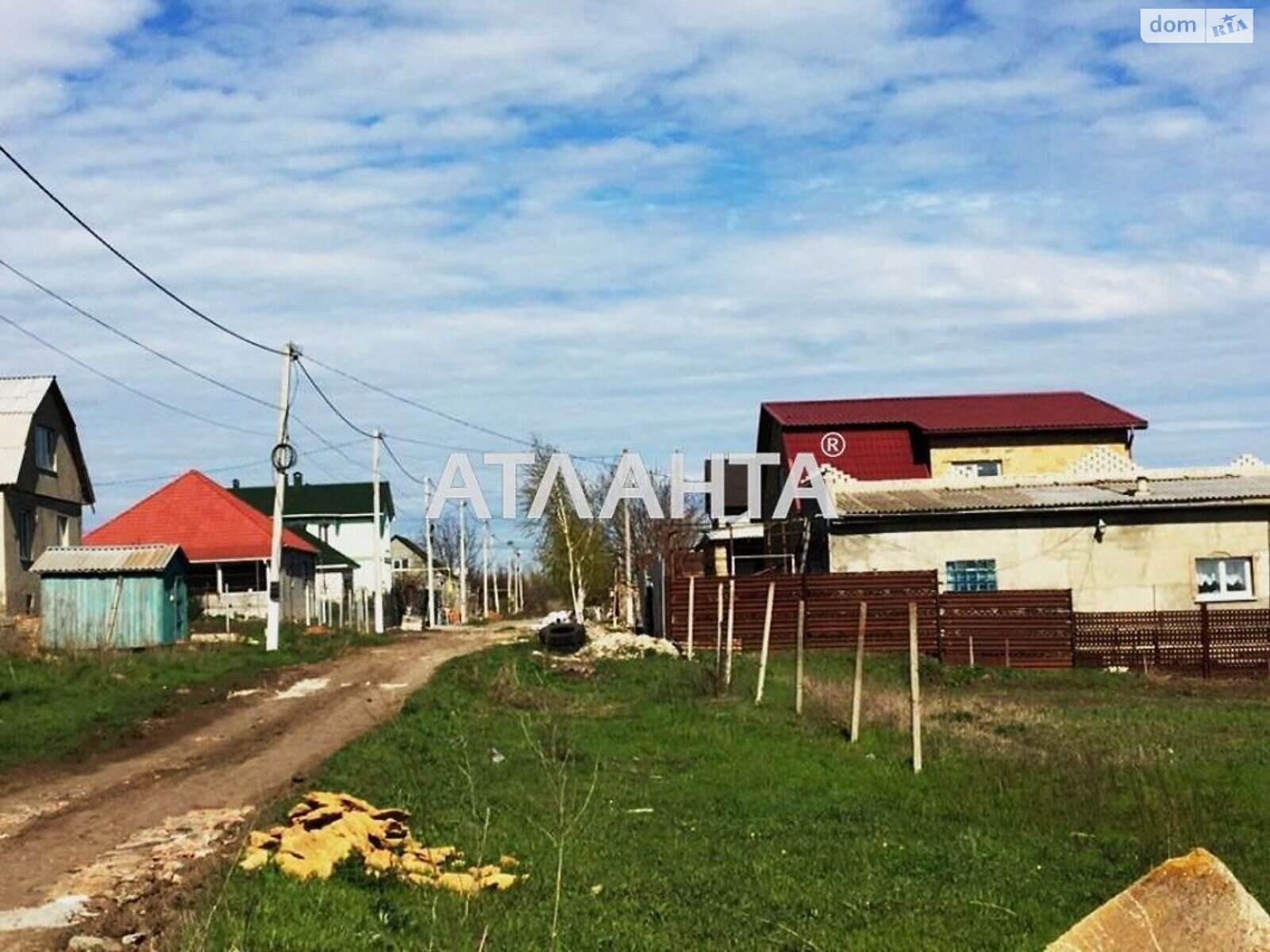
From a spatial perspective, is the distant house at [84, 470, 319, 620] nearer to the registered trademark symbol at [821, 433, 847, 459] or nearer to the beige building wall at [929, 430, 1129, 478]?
the registered trademark symbol at [821, 433, 847, 459]

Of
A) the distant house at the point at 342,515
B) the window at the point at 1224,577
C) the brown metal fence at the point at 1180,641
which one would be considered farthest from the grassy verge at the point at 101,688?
the distant house at the point at 342,515

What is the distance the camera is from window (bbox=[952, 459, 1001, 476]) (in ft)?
145

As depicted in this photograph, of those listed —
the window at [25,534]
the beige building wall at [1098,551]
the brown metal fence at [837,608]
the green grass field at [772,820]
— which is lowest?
the green grass field at [772,820]

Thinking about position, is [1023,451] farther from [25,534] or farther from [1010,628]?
[25,534]

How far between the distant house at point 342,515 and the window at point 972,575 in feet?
155

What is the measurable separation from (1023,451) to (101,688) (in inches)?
1229

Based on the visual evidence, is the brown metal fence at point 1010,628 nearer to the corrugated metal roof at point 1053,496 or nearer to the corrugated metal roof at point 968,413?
the corrugated metal roof at point 1053,496

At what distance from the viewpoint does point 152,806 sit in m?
11.9

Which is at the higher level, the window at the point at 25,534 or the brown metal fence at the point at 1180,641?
the window at the point at 25,534

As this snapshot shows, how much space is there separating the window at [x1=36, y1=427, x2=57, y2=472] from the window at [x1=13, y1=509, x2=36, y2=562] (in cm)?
143

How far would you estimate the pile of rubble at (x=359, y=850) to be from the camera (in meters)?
8.54

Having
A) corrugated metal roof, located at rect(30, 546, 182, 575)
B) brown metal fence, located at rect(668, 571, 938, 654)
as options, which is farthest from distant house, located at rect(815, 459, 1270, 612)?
corrugated metal roof, located at rect(30, 546, 182, 575)

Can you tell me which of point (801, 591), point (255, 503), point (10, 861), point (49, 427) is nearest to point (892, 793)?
point (10, 861)

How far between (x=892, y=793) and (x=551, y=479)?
43.3 m
